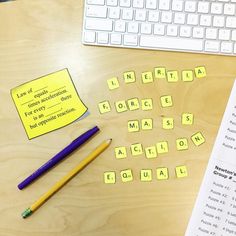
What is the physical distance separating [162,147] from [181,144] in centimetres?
4

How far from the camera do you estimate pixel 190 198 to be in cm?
90

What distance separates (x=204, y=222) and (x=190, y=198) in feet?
0.17

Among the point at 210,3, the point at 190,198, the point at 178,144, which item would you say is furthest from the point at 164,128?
the point at 210,3

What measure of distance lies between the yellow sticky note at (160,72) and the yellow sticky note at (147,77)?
0.01 meters

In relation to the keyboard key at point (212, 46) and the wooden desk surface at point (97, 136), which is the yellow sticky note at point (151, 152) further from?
the keyboard key at point (212, 46)

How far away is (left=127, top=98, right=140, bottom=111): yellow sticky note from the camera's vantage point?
2.99 feet

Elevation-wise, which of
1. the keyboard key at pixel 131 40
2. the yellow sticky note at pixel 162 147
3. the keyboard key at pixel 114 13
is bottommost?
the yellow sticky note at pixel 162 147

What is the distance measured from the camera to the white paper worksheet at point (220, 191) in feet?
2.92

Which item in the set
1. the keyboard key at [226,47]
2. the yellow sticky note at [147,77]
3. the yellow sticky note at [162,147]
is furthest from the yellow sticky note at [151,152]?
the keyboard key at [226,47]

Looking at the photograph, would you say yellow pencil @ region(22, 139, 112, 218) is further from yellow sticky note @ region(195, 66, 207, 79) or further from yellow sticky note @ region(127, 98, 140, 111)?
yellow sticky note @ region(195, 66, 207, 79)

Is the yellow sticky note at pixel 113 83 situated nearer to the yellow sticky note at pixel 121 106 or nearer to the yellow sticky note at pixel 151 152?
the yellow sticky note at pixel 121 106

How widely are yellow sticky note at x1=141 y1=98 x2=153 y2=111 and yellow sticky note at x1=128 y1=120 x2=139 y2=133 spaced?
30 millimetres

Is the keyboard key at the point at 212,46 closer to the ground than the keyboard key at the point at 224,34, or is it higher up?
closer to the ground

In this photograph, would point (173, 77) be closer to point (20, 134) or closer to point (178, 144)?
point (178, 144)
